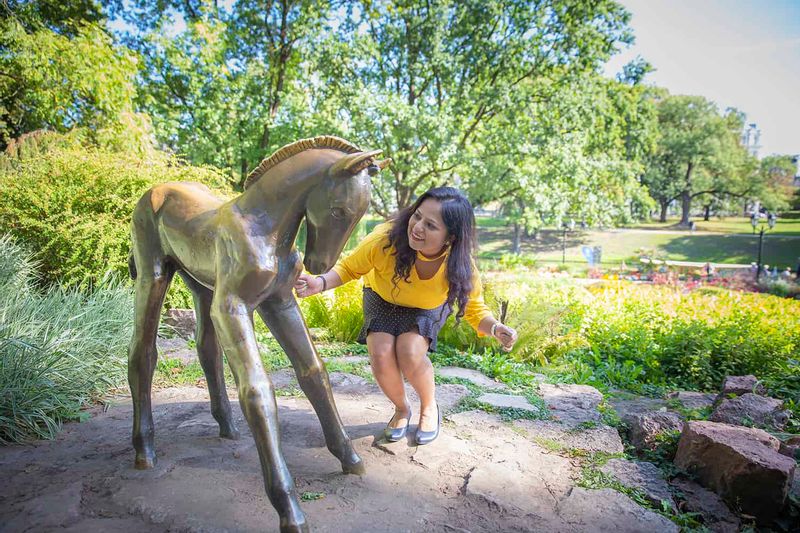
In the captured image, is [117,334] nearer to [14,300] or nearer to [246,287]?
[14,300]

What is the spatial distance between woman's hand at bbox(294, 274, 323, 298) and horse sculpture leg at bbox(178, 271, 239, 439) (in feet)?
1.58

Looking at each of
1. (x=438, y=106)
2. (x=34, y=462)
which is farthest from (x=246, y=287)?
(x=438, y=106)

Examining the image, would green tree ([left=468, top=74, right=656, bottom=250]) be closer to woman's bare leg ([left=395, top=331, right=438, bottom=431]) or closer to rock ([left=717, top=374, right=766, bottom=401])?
rock ([left=717, top=374, right=766, bottom=401])

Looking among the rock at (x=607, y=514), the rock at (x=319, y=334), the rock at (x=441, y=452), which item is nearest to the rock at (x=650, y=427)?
the rock at (x=607, y=514)

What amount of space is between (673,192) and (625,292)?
2731cm

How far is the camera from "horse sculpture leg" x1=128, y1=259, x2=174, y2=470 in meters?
2.33

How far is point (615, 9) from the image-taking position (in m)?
11.6

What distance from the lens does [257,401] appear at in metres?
1.85

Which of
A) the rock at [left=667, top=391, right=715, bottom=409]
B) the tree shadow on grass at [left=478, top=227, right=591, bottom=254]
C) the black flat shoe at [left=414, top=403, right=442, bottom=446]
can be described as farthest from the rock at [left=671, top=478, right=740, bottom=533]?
the tree shadow on grass at [left=478, top=227, right=591, bottom=254]

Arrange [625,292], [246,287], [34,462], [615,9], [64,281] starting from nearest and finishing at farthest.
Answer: [246,287] < [34,462] < [64,281] < [625,292] < [615,9]

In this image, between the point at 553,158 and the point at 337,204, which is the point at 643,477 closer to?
the point at 337,204

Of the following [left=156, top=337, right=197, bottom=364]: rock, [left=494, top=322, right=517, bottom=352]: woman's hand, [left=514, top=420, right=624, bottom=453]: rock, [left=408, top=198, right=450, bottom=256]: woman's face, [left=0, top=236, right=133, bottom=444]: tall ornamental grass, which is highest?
[left=408, top=198, right=450, bottom=256]: woman's face

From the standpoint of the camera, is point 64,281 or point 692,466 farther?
point 64,281

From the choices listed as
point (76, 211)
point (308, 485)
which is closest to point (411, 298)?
point (308, 485)
